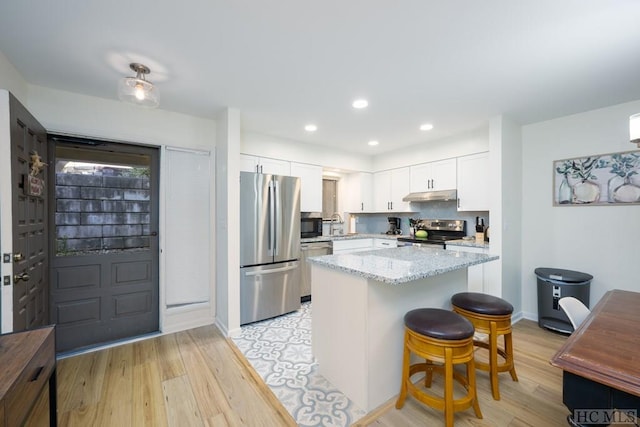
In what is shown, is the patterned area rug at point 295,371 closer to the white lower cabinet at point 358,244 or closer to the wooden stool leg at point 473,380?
the wooden stool leg at point 473,380

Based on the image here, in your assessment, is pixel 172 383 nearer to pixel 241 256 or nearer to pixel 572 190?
pixel 241 256

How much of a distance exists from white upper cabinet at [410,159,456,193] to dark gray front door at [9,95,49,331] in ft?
14.5

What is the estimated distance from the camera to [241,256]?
313cm

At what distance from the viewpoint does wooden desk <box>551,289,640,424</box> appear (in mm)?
909

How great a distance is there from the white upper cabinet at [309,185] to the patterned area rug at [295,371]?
1697 mm

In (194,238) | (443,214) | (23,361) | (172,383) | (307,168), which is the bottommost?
(172,383)

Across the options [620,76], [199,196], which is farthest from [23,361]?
[620,76]

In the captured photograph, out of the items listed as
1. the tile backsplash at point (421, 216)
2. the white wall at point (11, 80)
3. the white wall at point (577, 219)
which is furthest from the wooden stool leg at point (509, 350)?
the white wall at point (11, 80)

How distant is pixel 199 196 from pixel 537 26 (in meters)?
3.29

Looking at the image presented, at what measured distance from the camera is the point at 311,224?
445 centimetres

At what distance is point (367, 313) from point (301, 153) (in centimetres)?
300

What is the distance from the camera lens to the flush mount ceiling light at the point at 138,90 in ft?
6.44

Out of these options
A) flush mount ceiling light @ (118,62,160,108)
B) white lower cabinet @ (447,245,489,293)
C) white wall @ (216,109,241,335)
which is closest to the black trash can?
white lower cabinet @ (447,245,489,293)

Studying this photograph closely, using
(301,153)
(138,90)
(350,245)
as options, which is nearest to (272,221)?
(301,153)
